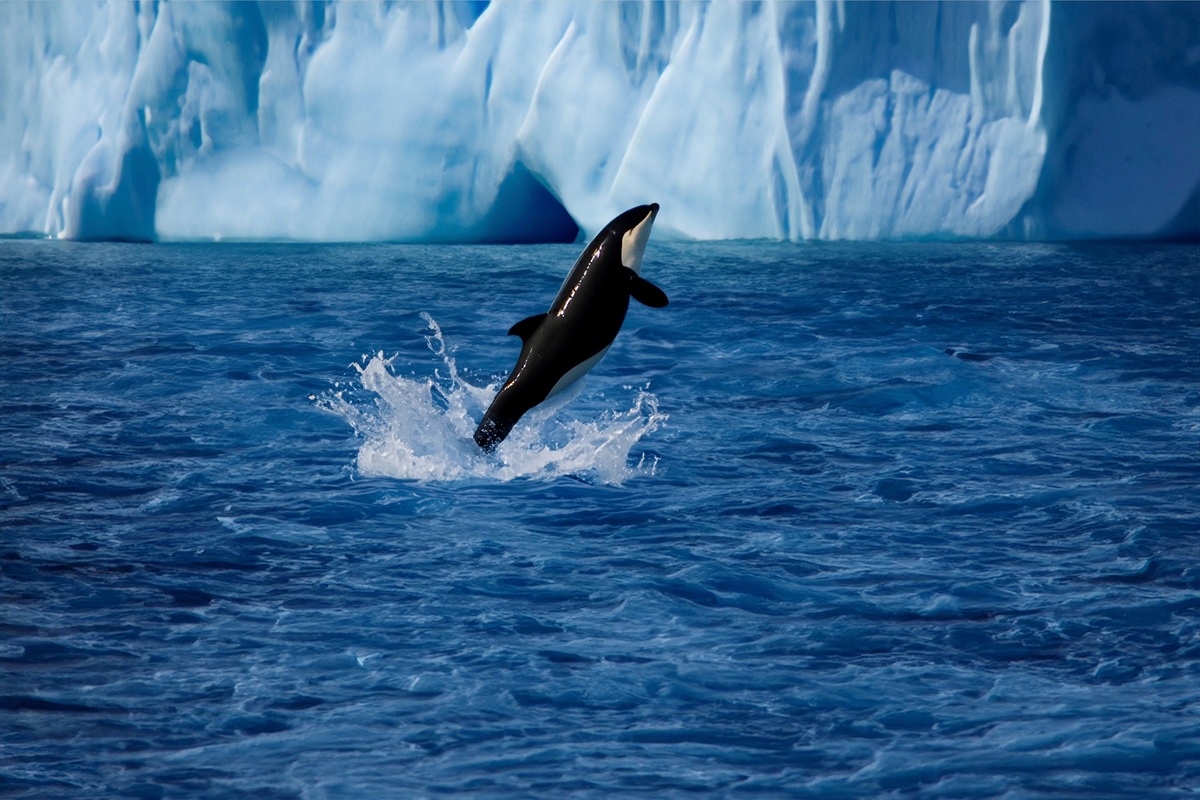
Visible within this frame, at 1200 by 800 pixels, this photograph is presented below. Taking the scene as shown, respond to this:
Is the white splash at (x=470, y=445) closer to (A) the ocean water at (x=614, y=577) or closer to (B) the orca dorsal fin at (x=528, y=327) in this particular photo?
(A) the ocean water at (x=614, y=577)

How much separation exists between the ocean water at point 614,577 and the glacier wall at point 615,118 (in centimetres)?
966

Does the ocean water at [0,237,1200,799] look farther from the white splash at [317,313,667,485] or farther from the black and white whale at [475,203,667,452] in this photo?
the black and white whale at [475,203,667,452]

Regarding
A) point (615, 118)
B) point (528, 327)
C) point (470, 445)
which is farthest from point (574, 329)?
point (615, 118)

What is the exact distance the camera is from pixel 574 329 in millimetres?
6363

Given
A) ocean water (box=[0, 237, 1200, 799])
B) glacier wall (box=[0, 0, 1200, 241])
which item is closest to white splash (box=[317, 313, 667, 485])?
ocean water (box=[0, 237, 1200, 799])

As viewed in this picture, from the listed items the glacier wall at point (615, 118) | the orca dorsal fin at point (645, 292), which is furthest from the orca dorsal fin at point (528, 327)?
the glacier wall at point (615, 118)

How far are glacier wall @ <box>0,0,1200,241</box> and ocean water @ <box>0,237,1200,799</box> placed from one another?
31.7 feet

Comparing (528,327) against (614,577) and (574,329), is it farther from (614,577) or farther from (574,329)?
(614,577)

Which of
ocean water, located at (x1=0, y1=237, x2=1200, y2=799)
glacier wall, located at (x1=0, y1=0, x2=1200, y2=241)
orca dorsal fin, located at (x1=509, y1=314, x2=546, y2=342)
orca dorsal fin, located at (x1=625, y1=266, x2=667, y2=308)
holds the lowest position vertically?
ocean water, located at (x1=0, y1=237, x2=1200, y2=799)

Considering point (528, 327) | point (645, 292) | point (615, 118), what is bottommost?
point (528, 327)

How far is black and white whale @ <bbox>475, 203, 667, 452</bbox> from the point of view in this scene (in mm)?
6363

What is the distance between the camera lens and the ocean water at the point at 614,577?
400cm

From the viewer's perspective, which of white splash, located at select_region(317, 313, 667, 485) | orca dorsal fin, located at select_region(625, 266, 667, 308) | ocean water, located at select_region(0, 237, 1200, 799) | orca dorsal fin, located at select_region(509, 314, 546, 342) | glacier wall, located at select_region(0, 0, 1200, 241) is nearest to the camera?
ocean water, located at select_region(0, 237, 1200, 799)

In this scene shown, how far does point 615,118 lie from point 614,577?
58.9 ft
